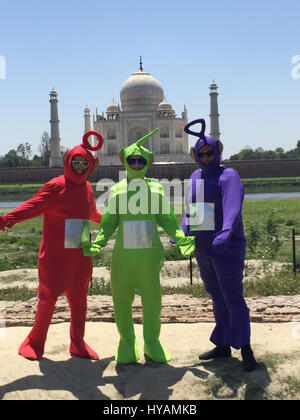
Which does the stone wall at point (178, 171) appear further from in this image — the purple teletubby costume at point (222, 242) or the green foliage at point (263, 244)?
the purple teletubby costume at point (222, 242)

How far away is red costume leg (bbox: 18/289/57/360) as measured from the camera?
478cm

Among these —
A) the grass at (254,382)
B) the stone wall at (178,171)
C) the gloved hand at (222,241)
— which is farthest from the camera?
the stone wall at (178,171)

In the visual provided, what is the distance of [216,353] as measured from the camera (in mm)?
4801

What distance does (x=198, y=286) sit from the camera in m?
7.75

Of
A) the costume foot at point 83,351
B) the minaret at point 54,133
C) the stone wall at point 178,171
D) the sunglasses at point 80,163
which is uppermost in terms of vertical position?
the minaret at point 54,133

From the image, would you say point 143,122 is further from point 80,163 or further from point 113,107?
point 80,163

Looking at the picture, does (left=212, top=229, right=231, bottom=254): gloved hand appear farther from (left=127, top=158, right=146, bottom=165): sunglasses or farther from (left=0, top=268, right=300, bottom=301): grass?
(left=0, top=268, right=300, bottom=301): grass

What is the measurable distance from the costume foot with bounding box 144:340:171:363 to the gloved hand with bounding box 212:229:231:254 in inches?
44.6

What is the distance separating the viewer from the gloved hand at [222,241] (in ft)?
13.9

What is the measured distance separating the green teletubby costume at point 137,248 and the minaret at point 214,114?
4703 centimetres

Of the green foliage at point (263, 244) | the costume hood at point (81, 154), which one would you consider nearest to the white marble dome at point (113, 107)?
the green foliage at point (263, 244)

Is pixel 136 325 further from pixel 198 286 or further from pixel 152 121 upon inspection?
pixel 152 121

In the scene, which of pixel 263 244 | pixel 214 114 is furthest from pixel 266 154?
pixel 263 244
